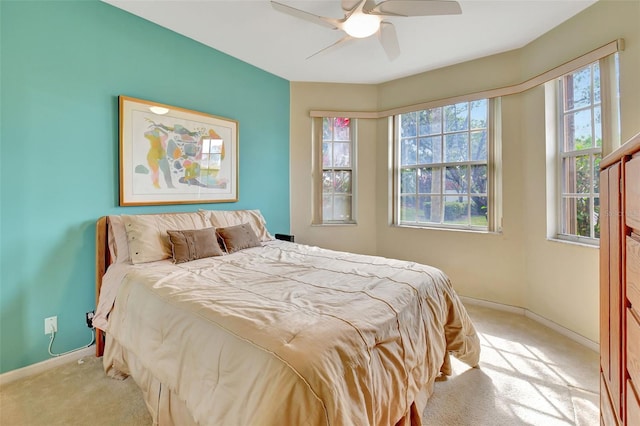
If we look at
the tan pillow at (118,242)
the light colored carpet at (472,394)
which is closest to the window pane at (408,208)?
the light colored carpet at (472,394)

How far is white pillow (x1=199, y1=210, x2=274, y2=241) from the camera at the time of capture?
282cm

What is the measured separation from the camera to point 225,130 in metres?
3.13

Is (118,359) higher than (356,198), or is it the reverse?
(356,198)

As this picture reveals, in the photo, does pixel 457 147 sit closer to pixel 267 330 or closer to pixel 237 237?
pixel 237 237

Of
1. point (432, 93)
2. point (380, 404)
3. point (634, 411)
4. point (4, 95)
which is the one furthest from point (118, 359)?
point (432, 93)

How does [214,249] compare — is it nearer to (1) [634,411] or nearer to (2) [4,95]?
(2) [4,95]

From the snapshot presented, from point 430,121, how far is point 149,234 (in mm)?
3409

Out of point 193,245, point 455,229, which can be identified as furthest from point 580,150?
point 193,245

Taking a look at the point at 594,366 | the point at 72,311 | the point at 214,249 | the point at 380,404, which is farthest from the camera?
the point at 214,249

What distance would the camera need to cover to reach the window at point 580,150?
239 cm

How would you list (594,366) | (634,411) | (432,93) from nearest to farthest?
1. (634,411)
2. (594,366)
3. (432,93)

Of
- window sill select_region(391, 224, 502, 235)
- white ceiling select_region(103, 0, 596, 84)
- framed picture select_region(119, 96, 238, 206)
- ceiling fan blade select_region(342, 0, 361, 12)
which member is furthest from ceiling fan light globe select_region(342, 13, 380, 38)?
window sill select_region(391, 224, 502, 235)

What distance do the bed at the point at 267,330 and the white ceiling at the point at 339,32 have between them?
1818 mm

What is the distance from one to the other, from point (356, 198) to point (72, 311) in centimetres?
320
